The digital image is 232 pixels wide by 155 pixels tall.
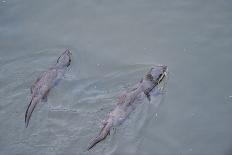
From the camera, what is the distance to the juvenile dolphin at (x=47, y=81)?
5.89 m

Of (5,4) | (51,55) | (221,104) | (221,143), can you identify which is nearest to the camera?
(221,143)

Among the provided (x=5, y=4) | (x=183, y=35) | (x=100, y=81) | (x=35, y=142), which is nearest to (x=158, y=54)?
(x=183, y=35)

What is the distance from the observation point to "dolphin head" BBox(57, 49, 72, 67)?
651 centimetres

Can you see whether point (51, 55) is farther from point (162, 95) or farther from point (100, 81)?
point (162, 95)

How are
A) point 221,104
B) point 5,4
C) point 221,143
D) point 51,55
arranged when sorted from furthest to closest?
point 5,4 → point 51,55 → point 221,104 → point 221,143

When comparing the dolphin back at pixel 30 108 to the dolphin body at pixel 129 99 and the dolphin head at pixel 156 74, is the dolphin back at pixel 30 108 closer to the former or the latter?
the dolphin body at pixel 129 99

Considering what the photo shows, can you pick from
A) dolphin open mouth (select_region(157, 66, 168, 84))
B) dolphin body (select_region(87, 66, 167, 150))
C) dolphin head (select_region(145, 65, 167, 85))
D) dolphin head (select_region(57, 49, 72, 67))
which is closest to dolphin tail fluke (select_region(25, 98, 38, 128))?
dolphin head (select_region(57, 49, 72, 67))

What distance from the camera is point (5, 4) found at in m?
7.85

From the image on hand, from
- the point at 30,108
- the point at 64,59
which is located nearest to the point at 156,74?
the point at 64,59

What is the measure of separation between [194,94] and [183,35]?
3.87 feet

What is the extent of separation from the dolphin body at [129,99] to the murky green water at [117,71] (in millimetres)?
104

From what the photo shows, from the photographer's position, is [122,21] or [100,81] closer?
[100,81]

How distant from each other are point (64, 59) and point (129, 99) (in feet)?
4.31

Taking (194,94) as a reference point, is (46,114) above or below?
below
